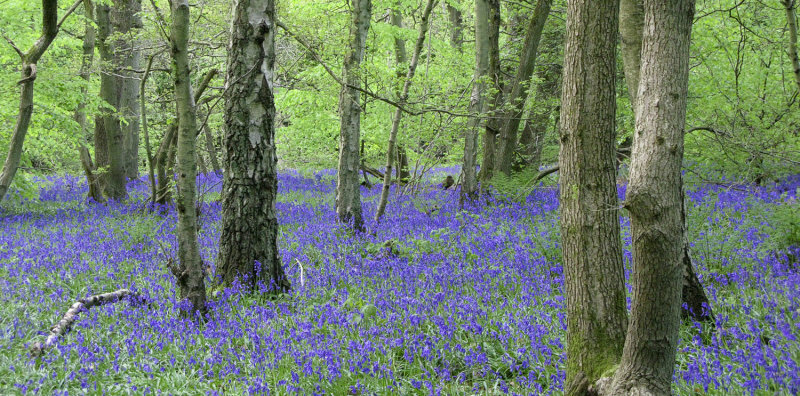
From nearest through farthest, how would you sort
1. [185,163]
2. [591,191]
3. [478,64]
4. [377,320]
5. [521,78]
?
[591,191] < [185,163] < [377,320] < [478,64] < [521,78]

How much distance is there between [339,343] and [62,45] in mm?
14730

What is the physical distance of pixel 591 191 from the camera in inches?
114

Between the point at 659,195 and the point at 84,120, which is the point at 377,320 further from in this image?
the point at 84,120

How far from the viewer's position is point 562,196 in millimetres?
3000

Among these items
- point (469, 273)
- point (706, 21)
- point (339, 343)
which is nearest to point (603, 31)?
point (339, 343)

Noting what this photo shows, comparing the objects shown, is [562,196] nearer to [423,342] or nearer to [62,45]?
[423,342]

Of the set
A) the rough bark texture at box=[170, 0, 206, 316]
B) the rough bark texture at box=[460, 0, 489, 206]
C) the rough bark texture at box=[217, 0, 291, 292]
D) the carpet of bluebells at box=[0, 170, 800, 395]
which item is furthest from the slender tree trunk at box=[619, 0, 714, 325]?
the rough bark texture at box=[460, 0, 489, 206]

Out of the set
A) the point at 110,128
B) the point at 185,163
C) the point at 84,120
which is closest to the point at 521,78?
the point at 185,163

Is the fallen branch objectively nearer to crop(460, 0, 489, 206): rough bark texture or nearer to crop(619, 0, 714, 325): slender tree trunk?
crop(619, 0, 714, 325): slender tree trunk

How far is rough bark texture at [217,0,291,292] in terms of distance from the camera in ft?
17.2

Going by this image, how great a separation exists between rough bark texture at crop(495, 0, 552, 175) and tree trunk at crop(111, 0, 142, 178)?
8147mm

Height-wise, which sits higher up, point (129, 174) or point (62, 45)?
point (62, 45)

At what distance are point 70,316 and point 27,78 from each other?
2.95 m

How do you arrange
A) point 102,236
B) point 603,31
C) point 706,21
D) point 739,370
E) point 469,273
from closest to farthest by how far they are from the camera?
point 603,31
point 739,370
point 469,273
point 102,236
point 706,21
